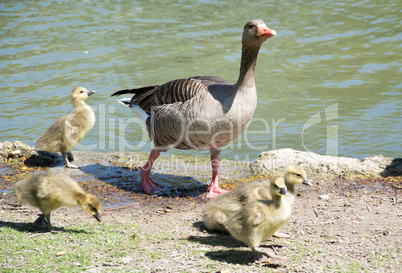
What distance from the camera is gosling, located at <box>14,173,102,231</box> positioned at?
16.8 ft

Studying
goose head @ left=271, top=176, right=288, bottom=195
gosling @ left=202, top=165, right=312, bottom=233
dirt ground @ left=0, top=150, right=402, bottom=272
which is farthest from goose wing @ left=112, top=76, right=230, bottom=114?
goose head @ left=271, top=176, right=288, bottom=195

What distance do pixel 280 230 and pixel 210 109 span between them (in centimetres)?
205

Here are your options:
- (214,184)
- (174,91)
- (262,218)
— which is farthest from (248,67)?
(262,218)

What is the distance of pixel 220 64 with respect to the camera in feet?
46.2

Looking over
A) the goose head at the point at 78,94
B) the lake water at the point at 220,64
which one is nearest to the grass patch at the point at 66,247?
the goose head at the point at 78,94

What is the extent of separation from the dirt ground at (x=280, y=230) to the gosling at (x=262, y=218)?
9.4 inches

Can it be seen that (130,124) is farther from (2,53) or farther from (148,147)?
(2,53)

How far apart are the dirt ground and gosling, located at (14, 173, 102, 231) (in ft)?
1.45

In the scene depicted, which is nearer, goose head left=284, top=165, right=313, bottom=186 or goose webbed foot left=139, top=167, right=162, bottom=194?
goose head left=284, top=165, right=313, bottom=186

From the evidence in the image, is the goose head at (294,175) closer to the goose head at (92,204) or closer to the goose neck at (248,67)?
the goose neck at (248,67)

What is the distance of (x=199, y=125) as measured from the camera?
6703 mm

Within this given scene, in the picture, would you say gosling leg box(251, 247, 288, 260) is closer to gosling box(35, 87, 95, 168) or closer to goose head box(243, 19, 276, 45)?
goose head box(243, 19, 276, 45)

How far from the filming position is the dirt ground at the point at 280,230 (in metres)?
4.60

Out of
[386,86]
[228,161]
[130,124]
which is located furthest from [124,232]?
[386,86]
